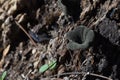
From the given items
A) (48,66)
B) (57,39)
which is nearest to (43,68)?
(48,66)

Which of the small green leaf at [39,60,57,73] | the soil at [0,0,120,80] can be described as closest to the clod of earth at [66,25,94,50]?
the soil at [0,0,120,80]

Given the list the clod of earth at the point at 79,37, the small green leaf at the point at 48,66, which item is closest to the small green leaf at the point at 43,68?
the small green leaf at the point at 48,66

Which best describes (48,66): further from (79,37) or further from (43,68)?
(79,37)

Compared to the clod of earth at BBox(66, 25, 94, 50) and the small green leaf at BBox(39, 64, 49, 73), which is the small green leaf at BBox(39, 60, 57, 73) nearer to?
the small green leaf at BBox(39, 64, 49, 73)

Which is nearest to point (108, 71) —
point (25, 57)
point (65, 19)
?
point (65, 19)

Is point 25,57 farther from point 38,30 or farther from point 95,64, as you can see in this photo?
point 95,64

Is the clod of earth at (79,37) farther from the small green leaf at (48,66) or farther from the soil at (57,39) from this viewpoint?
the small green leaf at (48,66)
